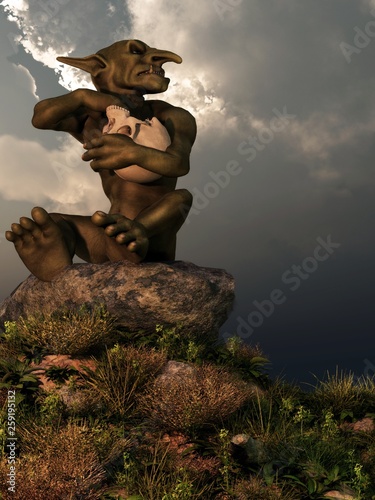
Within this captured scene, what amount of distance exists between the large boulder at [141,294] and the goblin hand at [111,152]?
1.22 metres

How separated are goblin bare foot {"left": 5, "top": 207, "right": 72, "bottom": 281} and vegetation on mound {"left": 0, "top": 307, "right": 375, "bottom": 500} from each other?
636 millimetres

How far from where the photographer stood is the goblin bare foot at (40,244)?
258 inches

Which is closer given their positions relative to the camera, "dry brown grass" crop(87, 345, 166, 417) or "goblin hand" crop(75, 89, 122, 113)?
"dry brown grass" crop(87, 345, 166, 417)

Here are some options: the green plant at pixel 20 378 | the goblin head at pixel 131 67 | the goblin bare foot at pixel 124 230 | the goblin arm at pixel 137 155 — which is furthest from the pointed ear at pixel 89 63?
the green plant at pixel 20 378

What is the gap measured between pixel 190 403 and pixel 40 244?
290 cm

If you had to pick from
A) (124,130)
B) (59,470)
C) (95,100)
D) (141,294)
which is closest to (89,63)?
(95,100)

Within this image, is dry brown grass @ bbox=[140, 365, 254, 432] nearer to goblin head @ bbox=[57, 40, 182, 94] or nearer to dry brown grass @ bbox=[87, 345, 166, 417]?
dry brown grass @ bbox=[87, 345, 166, 417]

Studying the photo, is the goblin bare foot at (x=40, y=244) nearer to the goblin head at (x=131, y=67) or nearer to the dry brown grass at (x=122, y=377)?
the dry brown grass at (x=122, y=377)

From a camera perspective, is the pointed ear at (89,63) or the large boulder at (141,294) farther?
the pointed ear at (89,63)

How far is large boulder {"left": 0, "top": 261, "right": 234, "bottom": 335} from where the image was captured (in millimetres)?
6473

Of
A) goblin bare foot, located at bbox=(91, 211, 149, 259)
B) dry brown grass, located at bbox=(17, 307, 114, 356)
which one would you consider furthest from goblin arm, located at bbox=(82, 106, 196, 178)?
dry brown grass, located at bbox=(17, 307, 114, 356)

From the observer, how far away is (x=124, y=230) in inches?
242

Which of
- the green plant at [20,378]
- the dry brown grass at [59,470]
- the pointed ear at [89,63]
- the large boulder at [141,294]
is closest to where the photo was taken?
the dry brown grass at [59,470]

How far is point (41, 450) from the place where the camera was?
4289 mm
